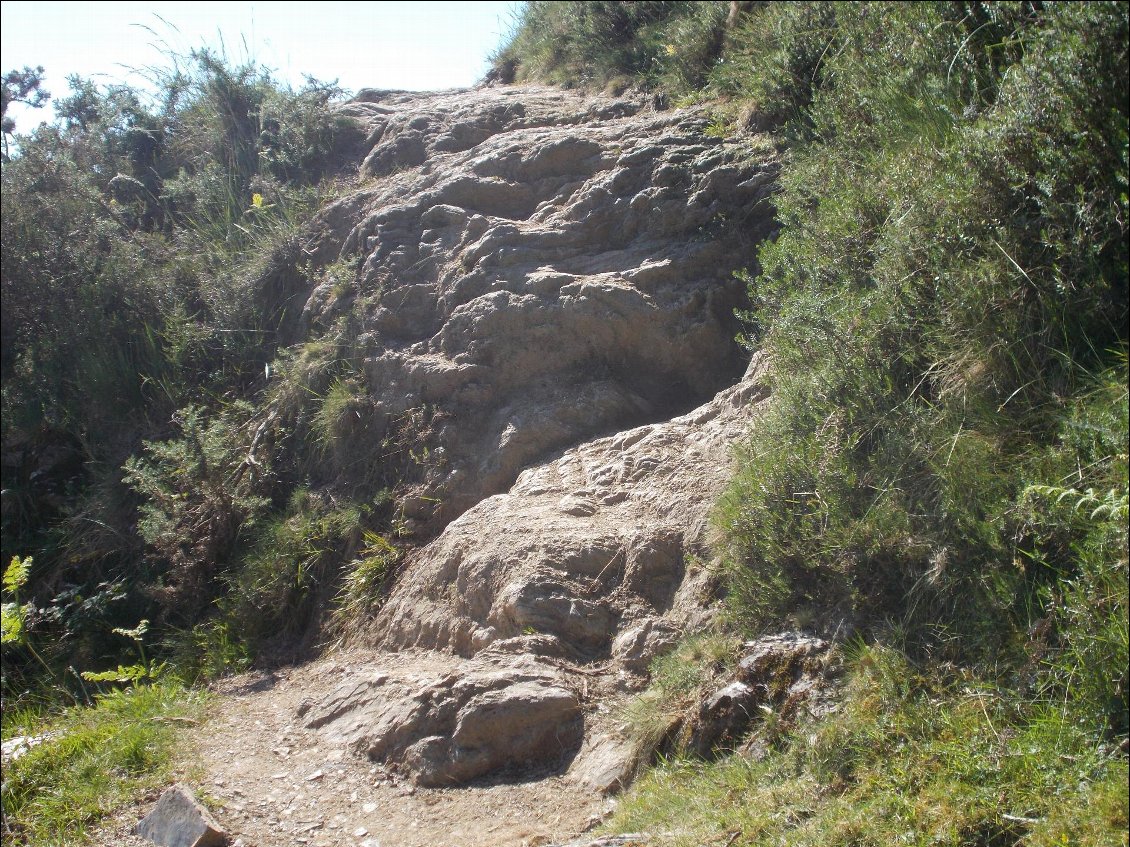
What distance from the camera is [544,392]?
655cm

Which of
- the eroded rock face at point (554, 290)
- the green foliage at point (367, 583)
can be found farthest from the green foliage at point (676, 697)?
the green foliage at point (367, 583)

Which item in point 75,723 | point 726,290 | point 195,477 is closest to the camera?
point 75,723

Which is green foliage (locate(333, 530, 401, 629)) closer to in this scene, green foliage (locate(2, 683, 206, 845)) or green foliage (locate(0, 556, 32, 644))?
green foliage (locate(2, 683, 206, 845))

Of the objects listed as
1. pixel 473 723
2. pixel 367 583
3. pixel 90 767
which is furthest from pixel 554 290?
pixel 90 767

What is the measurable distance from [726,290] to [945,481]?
115 inches

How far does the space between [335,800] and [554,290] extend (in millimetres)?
3557

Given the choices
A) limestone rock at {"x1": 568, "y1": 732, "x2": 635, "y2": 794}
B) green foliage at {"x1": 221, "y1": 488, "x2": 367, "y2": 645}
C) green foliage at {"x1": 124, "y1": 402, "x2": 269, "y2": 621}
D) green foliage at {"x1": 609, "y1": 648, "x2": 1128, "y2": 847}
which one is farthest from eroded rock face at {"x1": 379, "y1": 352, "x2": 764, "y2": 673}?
green foliage at {"x1": 124, "y1": 402, "x2": 269, "y2": 621}

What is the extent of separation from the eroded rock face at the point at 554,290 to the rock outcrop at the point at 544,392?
0.02m

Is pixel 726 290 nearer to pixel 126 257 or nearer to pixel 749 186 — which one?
pixel 749 186

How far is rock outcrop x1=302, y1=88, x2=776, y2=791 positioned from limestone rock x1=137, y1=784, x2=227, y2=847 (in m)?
0.75

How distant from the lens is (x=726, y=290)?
251 inches

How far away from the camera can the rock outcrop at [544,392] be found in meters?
4.68

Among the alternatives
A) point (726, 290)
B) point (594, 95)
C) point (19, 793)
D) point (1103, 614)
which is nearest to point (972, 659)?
point (1103, 614)

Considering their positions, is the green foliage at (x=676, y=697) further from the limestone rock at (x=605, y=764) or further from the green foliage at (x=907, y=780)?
the green foliage at (x=907, y=780)
